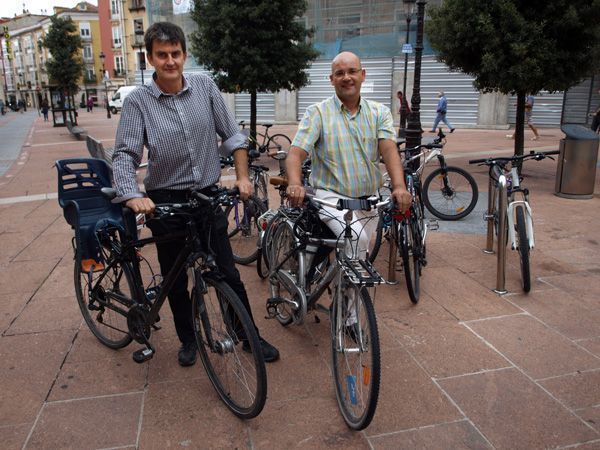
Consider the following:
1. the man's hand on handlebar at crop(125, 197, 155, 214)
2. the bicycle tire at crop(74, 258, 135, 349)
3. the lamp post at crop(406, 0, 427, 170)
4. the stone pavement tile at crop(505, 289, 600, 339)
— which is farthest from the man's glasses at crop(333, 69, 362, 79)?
the lamp post at crop(406, 0, 427, 170)

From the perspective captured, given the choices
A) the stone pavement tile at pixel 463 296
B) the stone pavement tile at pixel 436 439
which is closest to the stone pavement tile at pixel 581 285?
the stone pavement tile at pixel 463 296

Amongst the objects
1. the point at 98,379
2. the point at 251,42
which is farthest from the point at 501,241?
the point at 251,42

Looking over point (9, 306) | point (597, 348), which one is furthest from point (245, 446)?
point (9, 306)

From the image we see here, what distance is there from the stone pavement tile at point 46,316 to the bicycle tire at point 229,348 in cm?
150

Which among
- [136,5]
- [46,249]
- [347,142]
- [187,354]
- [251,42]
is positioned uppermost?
[136,5]

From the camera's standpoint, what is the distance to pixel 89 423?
2.74 metres

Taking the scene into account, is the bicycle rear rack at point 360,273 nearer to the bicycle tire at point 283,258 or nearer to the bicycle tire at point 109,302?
the bicycle tire at point 283,258

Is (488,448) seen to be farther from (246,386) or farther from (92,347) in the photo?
(92,347)

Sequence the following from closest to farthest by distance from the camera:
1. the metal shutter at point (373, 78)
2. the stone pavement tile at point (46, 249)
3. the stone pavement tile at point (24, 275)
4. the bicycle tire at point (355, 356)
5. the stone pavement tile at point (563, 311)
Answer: the bicycle tire at point (355, 356) < the stone pavement tile at point (563, 311) < the stone pavement tile at point (24, 275) < the stone pavement tile at point (46, 249) < the metal shutter at point (373, 78)

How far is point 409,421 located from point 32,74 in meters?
99.0

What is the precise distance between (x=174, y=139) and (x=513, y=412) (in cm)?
229

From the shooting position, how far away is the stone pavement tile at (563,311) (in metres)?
3.67

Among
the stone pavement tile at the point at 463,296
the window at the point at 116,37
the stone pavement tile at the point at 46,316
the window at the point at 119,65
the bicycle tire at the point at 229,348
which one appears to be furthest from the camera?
the window at the point at 119,65

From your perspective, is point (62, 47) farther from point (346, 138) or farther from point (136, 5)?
point (346, 138)
